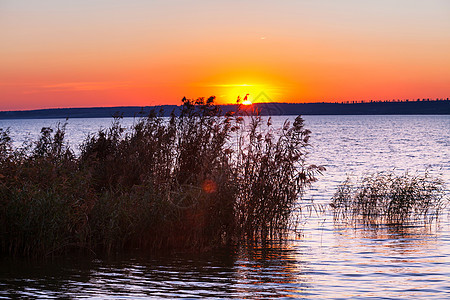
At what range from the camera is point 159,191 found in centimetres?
1488

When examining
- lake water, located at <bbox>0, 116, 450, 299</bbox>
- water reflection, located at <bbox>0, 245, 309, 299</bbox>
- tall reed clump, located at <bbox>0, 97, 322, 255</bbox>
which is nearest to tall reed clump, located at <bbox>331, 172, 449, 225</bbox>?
lake water, located at <bbox>0, 116, 450, 299</bbox>

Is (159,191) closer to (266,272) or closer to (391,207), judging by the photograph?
(266,272)

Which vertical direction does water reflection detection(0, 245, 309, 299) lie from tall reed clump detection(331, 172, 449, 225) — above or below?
below

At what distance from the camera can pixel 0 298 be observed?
10305 mm

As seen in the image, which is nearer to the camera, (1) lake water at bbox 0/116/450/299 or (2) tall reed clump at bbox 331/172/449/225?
(1) lake water at bbox 0/116/450/299

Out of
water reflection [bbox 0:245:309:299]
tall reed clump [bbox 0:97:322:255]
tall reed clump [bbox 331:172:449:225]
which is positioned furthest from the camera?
tall reed clump [bbox 331:172:449:225]

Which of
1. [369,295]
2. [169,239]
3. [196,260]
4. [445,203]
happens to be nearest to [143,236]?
[169,239]

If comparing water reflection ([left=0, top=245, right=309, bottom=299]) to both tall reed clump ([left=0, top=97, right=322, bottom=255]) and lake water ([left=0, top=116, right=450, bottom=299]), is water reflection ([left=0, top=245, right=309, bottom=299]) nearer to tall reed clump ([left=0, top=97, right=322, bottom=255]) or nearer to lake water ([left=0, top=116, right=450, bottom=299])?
lake water ([left=0, top=116, right=450, bottom=299])

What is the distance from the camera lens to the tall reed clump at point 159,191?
13188 millimetres

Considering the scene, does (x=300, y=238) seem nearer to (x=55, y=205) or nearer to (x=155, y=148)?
(x=155, y=148)

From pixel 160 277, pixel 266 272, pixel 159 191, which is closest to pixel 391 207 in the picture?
pixel 266 272

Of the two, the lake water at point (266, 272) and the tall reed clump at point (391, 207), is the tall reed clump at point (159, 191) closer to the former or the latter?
the lake water at point (266, 272)

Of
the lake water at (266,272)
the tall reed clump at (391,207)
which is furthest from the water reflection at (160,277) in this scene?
the tall reed clump at (391,207)

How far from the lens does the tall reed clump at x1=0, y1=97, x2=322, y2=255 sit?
1319cm
